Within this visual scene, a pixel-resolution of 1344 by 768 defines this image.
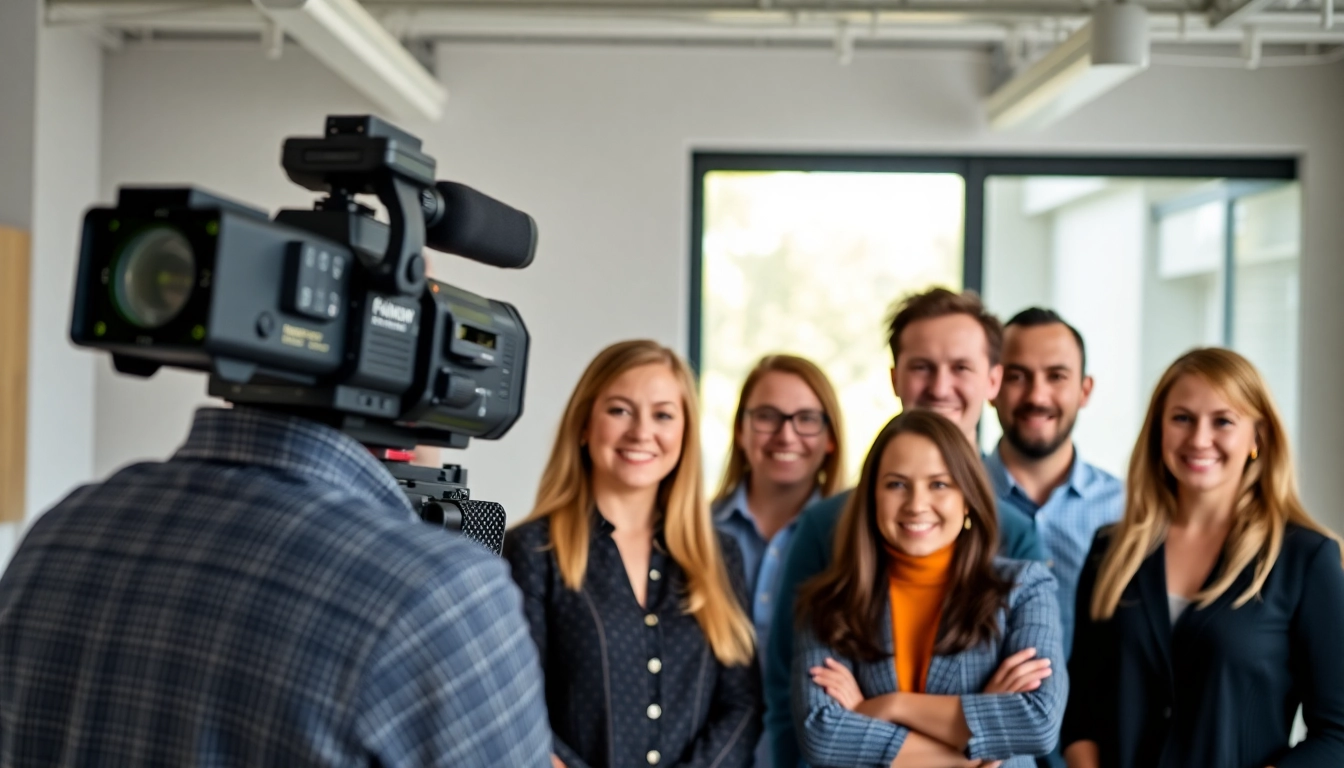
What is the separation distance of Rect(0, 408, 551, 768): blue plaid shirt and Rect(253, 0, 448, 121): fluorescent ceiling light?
220 centimetres

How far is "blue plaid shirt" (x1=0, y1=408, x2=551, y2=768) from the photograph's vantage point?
103 centimetres

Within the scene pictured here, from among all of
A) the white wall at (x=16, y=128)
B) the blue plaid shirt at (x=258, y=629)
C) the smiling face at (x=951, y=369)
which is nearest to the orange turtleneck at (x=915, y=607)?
the smiling face at (x=951, y=369)

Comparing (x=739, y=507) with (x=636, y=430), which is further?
(x=739, y=507)

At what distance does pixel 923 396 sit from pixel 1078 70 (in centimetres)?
133

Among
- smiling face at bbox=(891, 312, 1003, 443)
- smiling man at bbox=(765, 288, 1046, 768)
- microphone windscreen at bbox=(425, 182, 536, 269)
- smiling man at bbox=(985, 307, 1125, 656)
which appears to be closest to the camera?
microphone windscreen at bbox=(425, 182, 536, 269)

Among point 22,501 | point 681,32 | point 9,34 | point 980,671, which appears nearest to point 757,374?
point 980,671

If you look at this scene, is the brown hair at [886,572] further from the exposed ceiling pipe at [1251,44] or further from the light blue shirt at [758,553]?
the exposed ceiling pipe at [1251,44]

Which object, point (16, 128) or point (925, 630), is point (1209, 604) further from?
point (16, 128)

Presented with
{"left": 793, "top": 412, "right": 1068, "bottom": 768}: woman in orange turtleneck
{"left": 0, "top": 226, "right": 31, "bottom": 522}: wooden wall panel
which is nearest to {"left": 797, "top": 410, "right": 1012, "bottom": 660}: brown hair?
{"left": 793, "top": 412, "right": 1068, "bottom": 768}: woman in orange turtleneck

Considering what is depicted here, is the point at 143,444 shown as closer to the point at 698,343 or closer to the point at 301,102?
the point at 301,102

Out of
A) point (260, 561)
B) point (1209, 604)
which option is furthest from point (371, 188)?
point (1209, 604)

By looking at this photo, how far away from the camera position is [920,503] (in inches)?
100

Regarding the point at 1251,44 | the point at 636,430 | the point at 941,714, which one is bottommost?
the point at 941,714

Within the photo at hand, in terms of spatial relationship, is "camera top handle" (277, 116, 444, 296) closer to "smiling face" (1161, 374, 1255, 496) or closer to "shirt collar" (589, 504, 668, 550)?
"shirt collar" (589, 504, 668, 550)
